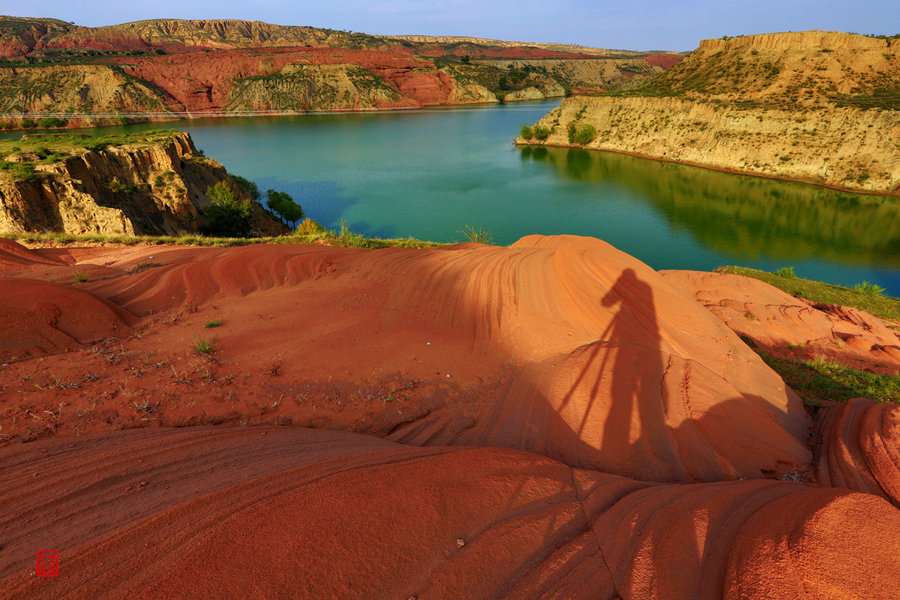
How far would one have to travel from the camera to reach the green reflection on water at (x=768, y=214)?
109 feet

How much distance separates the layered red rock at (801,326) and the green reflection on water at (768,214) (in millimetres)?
18476

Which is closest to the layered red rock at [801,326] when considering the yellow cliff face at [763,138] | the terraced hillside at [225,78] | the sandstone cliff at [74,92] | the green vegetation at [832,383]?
the green vegetation at [832,383]

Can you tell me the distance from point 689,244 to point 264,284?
115 feet

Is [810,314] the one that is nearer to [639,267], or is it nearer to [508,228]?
[639,267]

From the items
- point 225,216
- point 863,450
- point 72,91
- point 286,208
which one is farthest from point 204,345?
point 72,91

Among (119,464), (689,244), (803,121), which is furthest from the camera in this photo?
(803,121)

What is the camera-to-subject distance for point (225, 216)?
30891 mm

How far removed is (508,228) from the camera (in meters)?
38.8

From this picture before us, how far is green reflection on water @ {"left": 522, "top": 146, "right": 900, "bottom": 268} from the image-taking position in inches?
1309

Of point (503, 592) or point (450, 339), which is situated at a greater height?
point (503, 592)

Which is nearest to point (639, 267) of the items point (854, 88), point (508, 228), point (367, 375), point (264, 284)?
point (367, 375)

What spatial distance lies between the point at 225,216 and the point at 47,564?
106 ft

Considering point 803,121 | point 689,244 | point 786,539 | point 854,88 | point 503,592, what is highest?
point 854,88

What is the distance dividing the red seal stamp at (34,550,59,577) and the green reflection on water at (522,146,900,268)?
40087 mm
